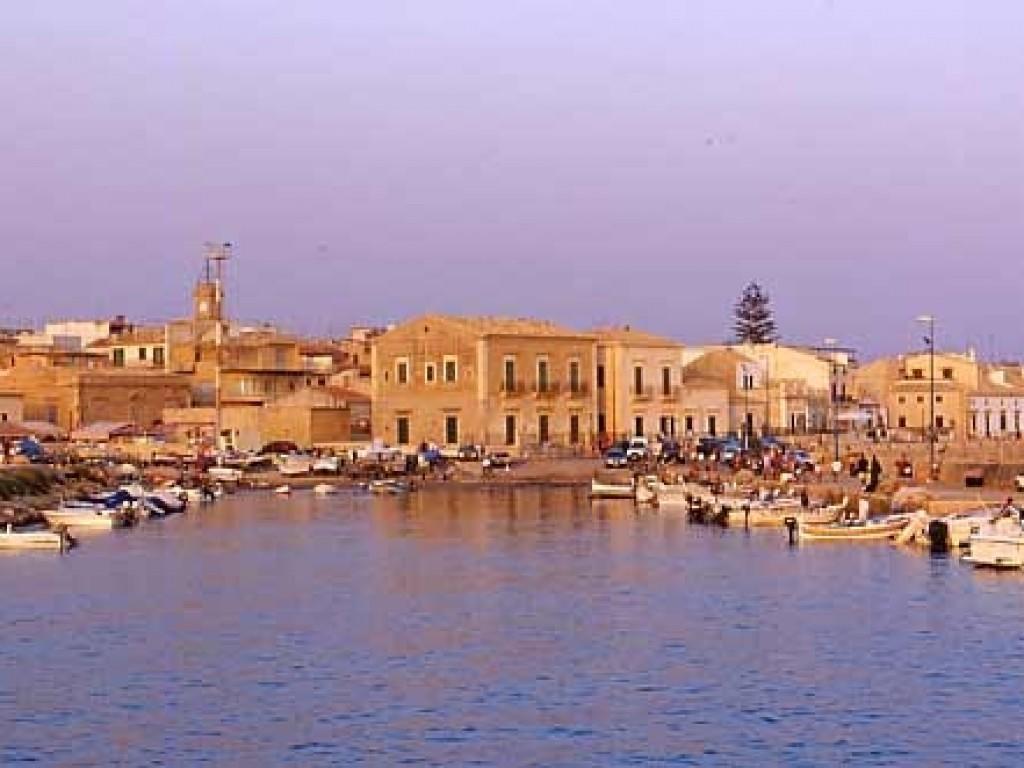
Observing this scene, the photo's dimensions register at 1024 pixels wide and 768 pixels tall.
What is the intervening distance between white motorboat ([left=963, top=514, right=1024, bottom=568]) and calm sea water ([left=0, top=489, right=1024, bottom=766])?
2.38ft

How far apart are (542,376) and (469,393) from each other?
2895 millimetres

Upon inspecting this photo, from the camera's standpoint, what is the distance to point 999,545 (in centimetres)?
3422

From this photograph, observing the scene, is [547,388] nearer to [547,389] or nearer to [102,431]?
[547,389]

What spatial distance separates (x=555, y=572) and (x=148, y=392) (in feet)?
144

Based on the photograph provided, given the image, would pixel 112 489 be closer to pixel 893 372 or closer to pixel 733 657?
pixel 733 657

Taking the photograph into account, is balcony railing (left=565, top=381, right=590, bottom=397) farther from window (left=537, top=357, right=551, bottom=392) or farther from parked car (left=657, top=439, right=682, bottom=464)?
parked car (left=657, top=439, right=682, bottom=464)

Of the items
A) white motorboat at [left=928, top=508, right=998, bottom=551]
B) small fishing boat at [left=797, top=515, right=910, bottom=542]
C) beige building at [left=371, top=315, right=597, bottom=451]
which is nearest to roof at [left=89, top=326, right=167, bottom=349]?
beige building at [left=371, top=315, right=597, bottom=451]

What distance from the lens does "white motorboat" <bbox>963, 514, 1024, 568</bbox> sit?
112 ft

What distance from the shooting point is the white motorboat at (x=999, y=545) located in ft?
112

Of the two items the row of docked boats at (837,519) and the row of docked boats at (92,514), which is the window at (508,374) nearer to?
the row of docked boats at (837,519)

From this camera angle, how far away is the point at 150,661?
25.0 meters

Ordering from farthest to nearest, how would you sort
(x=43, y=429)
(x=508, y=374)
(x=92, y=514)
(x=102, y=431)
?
(x=102, y=431) → (x=43, y=429) → (x=508, y=374) → (x=92, y=514)

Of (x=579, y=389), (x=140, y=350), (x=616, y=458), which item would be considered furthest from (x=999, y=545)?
(x=140, y=350)

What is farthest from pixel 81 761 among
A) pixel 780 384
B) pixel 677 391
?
pixel 780 384
